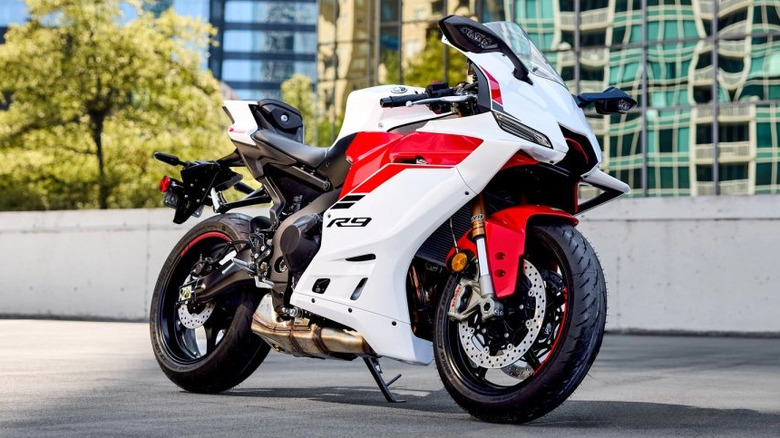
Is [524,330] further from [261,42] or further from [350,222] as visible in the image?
[261,42]

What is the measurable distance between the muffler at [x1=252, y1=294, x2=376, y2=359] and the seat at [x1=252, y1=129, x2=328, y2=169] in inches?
26.7

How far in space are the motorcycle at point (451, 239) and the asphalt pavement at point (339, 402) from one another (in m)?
0.25

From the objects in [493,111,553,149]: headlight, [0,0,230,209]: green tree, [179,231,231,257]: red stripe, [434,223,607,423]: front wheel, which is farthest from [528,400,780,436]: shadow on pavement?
[0,0,230,209]: green tree

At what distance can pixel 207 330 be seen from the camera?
6742 millimetres

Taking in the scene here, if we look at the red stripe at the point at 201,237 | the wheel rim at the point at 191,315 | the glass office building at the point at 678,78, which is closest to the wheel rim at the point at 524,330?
the wheel rim at the point at 191,315

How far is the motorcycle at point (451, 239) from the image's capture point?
17.0 feet

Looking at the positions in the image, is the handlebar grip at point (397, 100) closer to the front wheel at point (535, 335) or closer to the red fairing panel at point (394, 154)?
the red fairing panel at point (394, 154)

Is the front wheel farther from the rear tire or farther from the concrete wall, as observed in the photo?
the concrete wall

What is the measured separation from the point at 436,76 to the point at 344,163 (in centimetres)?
3492

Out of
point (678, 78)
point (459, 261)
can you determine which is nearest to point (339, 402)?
point (459, 261)

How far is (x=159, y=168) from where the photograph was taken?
43938 mm

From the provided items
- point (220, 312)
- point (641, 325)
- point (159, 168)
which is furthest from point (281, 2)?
point (220, 312)

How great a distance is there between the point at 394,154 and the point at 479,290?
0.77 meters

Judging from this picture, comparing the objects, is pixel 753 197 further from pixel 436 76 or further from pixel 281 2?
pixel 281 2
